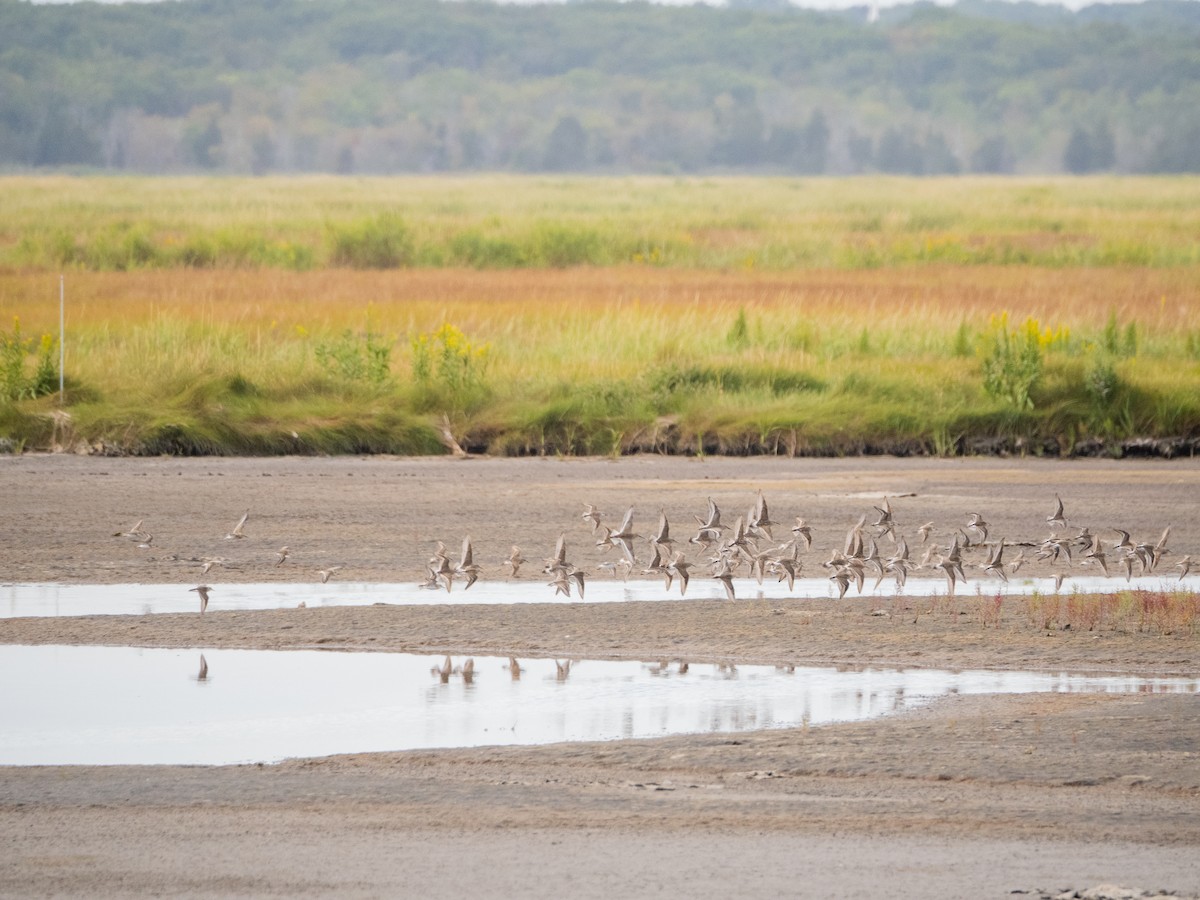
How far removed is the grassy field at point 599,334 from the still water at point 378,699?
966cm

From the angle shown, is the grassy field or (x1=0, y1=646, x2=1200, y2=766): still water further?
the grassy field

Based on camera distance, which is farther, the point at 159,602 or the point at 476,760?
the point at 159,602

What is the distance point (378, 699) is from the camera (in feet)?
26.6


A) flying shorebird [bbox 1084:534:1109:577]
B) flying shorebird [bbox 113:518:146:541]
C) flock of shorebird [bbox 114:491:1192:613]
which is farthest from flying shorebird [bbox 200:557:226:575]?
flying shorebird [bbox 1084:534:1109:577]

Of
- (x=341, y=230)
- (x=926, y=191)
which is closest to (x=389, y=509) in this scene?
(x=341, y=230)

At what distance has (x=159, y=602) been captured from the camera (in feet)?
34.6

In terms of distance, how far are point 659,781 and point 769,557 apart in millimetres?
5412

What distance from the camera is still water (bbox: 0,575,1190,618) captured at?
10422 mm

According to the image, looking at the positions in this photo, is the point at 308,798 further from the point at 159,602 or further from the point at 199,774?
the point at 159,602

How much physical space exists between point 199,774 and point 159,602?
157 inches

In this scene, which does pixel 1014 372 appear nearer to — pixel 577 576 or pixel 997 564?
pixel 997 564

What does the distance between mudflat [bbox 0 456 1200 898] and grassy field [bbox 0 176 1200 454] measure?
624cm

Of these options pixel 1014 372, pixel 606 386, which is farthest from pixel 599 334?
pixel 1014 372

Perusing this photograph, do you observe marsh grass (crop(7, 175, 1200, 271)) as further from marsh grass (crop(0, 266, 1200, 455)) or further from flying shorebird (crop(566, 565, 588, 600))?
flying shorebird (crop(566, 565, 588, 600))
